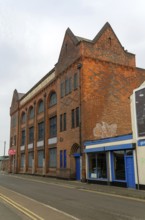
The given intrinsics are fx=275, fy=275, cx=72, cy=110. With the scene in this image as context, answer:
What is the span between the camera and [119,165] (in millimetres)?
20797

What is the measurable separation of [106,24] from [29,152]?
23670mm

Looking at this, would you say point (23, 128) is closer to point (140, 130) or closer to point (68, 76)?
point (68, 76)

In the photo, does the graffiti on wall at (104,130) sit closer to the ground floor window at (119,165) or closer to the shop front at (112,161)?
the shop front at (112,161)

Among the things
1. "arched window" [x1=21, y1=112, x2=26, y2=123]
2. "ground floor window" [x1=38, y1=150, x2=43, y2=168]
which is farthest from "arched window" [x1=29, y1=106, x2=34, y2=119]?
"ground floor window" [x1=38, y1=150, x2=43, y2=168]

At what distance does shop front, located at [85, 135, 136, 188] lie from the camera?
19500 mm

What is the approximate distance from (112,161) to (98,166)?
223 cm

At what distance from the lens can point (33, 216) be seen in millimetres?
9195

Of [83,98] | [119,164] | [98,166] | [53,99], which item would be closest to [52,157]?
[53,99]

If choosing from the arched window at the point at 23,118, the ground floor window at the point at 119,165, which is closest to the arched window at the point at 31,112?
the arched window at the point at 23,118

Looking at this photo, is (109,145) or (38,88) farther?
(38,88)

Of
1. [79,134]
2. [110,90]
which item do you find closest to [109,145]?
[79,134]

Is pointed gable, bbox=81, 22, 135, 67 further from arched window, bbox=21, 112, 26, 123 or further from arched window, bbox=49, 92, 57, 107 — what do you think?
arched window, bbox=21, 112, 26, 123

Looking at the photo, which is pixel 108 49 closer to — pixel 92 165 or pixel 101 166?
pixel 92 165

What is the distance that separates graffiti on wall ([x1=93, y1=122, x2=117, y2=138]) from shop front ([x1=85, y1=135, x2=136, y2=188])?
2634 mm
